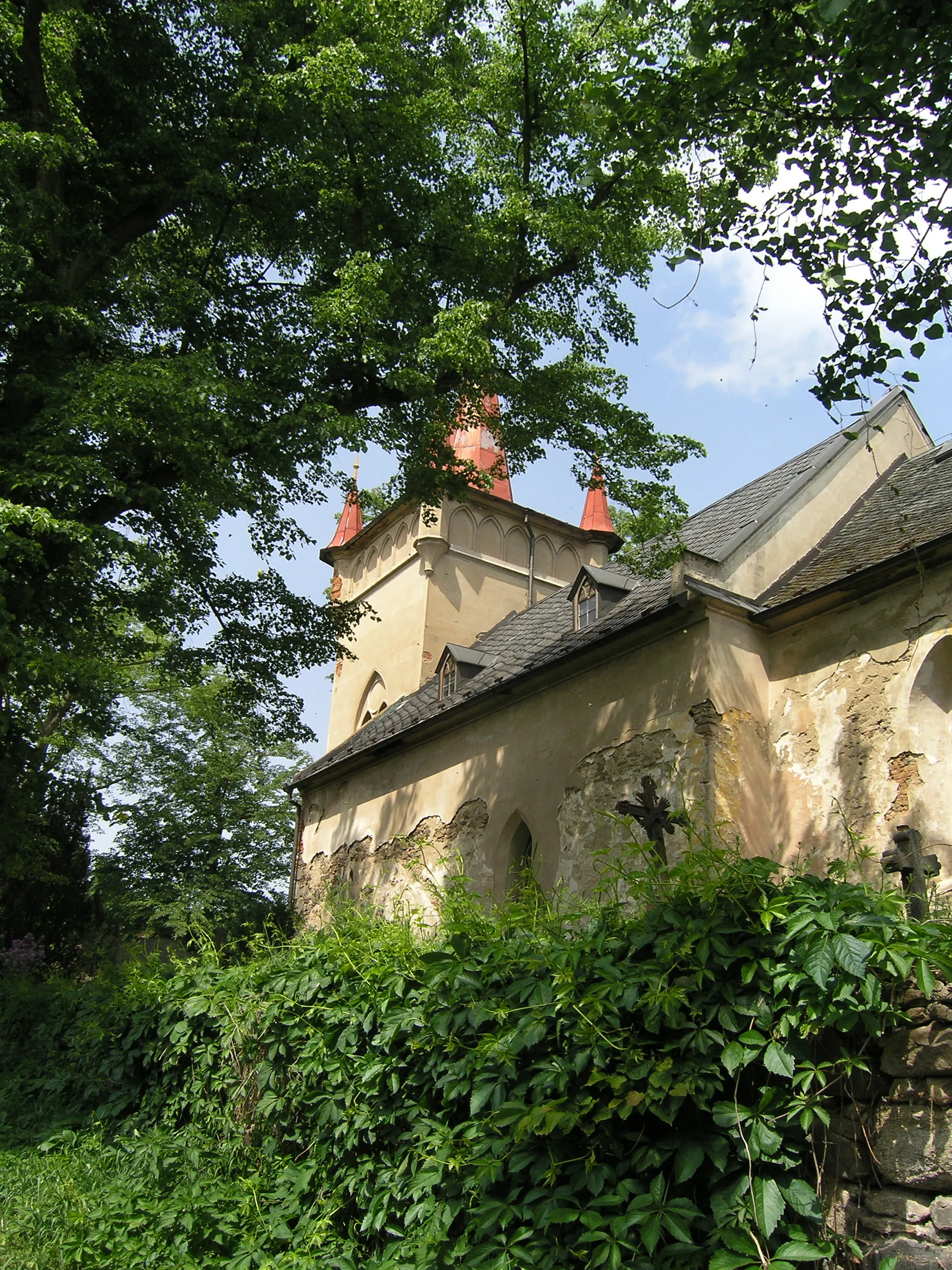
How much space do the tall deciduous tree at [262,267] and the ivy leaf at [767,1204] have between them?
22.9ft

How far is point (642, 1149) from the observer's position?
3883mm

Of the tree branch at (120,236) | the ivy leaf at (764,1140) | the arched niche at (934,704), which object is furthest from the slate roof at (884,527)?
the tree branch at (120,236)

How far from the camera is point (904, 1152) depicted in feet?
11.3

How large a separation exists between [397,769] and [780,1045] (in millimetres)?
12305

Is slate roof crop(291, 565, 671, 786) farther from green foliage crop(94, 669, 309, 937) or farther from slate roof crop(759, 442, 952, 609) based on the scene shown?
green foliage crop(94, 669, 309, 937)


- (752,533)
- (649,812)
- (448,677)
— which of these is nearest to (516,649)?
(448,677)

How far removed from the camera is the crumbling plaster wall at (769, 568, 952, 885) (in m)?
8.72

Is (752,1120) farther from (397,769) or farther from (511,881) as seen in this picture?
(397,769)

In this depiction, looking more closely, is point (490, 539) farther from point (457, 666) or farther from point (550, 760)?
point (550, 760)

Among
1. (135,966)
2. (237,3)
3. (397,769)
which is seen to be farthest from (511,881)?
(237,3)

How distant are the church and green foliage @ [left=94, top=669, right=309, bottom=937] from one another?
8472 mm

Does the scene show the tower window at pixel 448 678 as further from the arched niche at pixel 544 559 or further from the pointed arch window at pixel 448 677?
the arched niche at pixel 544 559

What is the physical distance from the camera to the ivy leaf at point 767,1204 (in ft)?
11.2

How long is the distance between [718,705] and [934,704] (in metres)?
1.98
